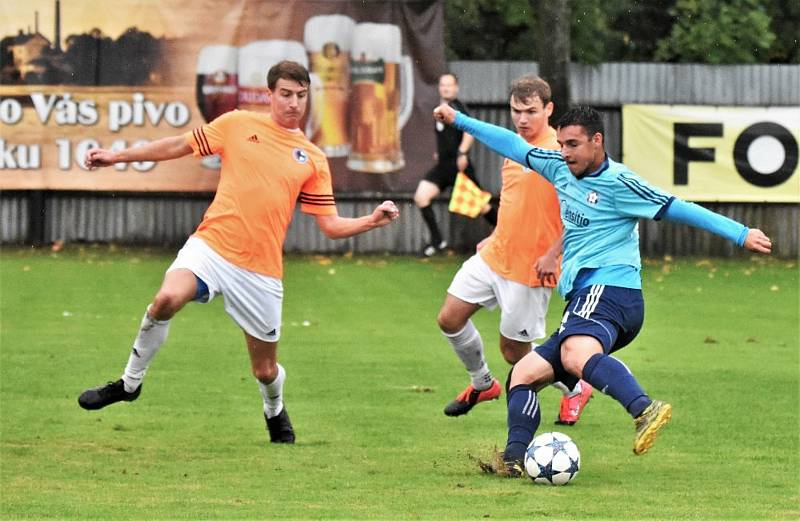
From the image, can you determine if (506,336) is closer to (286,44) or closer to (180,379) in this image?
(180,379)

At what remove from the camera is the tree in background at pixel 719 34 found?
1040 inches

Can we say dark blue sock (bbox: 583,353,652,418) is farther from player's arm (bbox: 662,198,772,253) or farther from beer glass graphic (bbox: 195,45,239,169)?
beer glass graphic (bbox: 195,45,239,169)

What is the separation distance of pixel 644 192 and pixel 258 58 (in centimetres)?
1623

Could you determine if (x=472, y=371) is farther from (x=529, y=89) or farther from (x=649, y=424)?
(x=649, y=424)

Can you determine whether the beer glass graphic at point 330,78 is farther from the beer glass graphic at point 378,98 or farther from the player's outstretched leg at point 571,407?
the player's outstretched leg at point 571,407

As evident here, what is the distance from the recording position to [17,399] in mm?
11656

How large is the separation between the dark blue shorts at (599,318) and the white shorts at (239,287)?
181 centimetres

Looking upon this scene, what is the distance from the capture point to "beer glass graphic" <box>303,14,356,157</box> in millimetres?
24344

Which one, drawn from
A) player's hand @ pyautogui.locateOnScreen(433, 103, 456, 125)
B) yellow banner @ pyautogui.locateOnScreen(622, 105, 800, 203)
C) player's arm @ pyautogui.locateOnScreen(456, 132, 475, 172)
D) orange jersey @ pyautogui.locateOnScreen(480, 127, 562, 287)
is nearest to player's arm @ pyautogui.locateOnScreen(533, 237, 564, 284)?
orange jersey @ pyautogui.locateOnScreen(480, 127, 562, 287)

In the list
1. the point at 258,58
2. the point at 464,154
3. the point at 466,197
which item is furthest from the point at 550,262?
the point at 258,58

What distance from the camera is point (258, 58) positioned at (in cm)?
2425

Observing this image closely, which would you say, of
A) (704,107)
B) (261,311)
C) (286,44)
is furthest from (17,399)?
(704,107)

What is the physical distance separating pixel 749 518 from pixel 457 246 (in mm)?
17767

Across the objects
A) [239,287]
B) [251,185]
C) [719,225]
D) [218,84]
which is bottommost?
[239,287]
